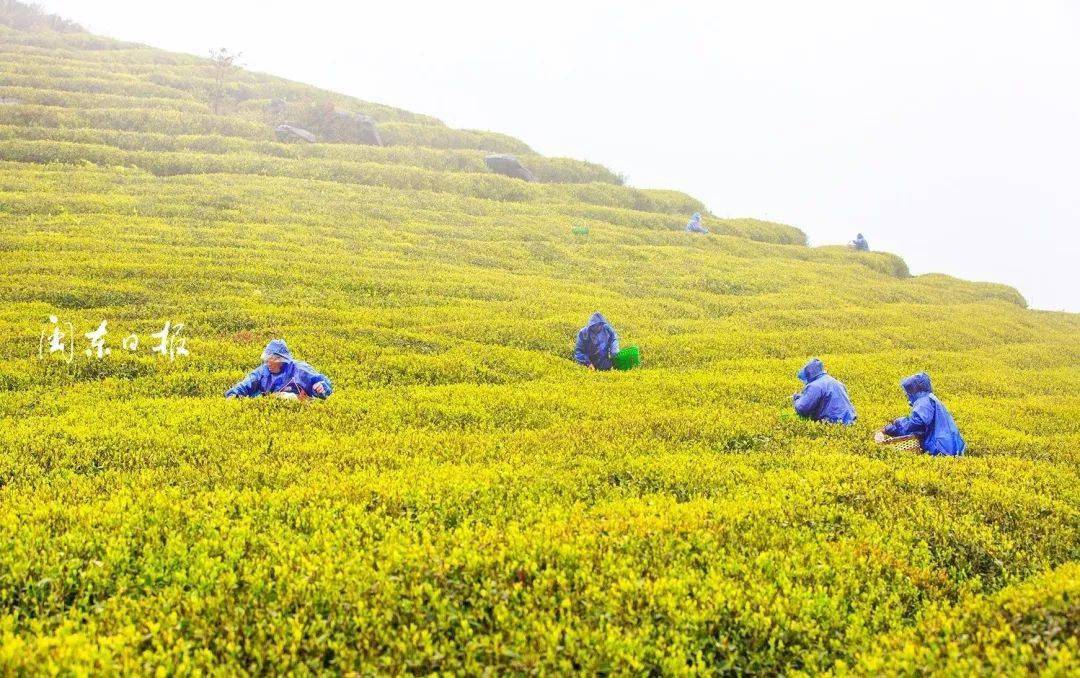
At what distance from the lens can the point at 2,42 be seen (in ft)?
268

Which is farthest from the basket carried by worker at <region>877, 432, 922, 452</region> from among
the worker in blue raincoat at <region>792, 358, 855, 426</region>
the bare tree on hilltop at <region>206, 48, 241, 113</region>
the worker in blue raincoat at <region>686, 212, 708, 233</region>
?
the bare tree on hilltop at <region>206, 48, 241, 113</region>

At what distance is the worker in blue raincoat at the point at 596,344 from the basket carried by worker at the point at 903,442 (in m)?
10.1

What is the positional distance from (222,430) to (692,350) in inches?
694

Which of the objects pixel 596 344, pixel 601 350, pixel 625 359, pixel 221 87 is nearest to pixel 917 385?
pixel 625 359

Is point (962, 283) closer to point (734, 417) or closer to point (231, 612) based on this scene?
point (734, 417)

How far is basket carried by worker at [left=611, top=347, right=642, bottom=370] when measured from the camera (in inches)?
945

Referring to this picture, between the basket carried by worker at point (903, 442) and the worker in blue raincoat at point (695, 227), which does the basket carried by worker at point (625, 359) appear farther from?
the worker in blue raincoat at point (695, 227)

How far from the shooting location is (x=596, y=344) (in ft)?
79.7

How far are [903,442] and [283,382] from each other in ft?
44.7

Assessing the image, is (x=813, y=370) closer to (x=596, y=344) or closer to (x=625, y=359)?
(x=625, y=359)

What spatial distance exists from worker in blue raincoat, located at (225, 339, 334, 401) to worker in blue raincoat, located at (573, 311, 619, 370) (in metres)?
9.76

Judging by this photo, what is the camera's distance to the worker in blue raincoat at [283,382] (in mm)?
16609

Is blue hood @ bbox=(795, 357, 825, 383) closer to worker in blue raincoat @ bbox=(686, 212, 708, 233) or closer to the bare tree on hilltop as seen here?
worker in blue raincoat @ bbox=(686, 212, 708, 233)

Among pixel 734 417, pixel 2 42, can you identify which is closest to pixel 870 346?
pixel 734 417
